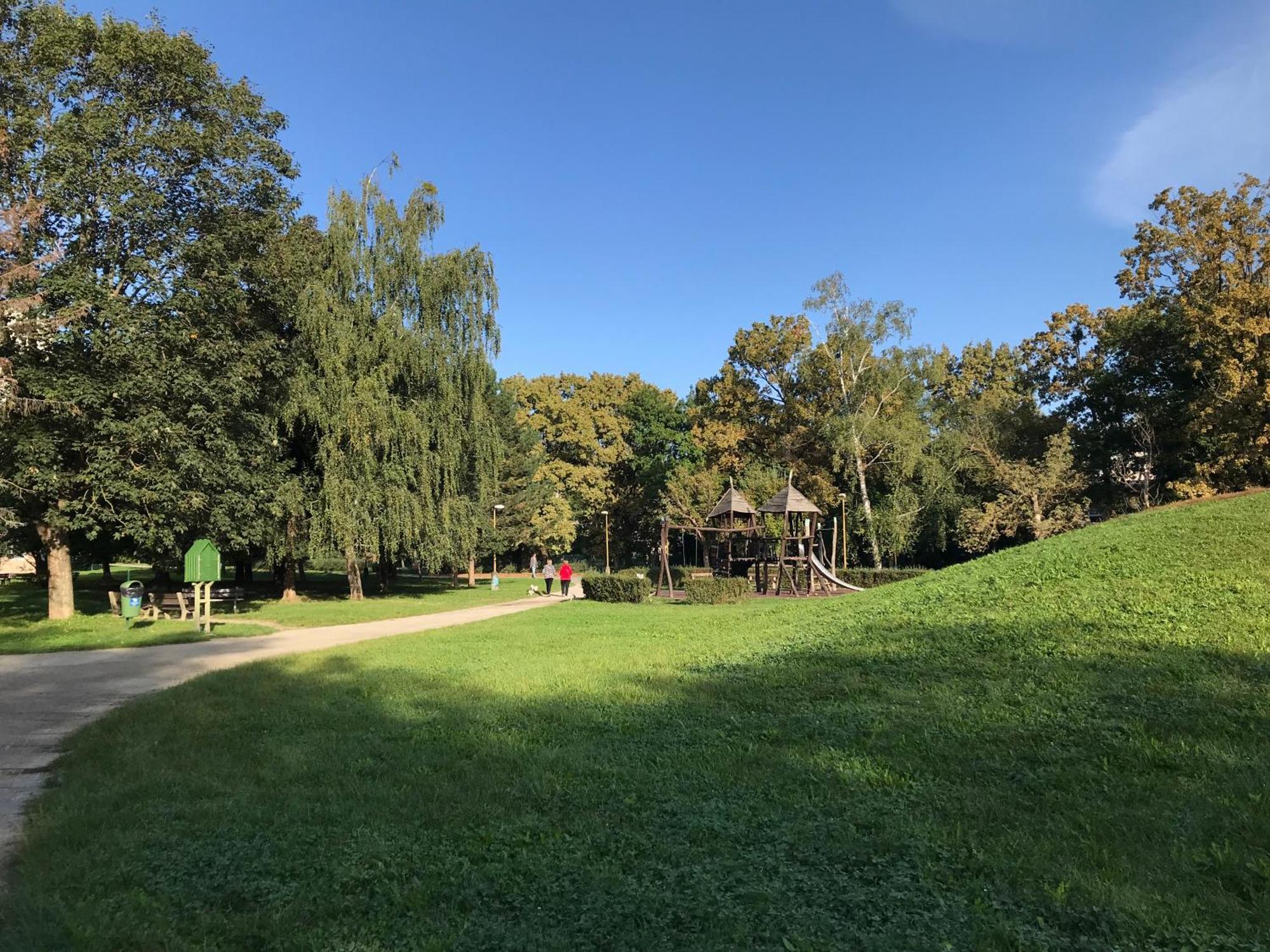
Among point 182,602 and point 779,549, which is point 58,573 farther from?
point 779,549

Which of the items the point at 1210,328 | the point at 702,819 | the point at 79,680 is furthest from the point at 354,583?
the point at 1210,328

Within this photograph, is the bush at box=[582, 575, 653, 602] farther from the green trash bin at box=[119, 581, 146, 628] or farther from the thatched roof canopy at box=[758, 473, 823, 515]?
the green trash bin at box=[119, 581, 146, 628]

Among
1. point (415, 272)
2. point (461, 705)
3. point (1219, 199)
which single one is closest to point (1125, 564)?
point (461, 705)

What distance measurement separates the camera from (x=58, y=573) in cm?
1770

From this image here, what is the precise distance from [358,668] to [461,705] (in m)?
3.49

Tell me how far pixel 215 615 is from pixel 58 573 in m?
3.52

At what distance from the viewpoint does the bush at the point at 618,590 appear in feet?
75.6

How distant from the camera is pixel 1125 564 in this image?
9711mm

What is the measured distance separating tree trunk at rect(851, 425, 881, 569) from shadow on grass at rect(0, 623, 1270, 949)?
29.6 m

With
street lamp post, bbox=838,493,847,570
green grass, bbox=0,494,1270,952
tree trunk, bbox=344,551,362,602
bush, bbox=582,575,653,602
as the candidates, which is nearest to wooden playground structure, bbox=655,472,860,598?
bush, bbox=582,575,653,602

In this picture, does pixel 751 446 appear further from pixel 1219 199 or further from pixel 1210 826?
pixel 1210 826

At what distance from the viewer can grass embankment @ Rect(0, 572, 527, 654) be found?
1420 cm

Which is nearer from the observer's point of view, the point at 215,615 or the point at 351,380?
the point at 215,615

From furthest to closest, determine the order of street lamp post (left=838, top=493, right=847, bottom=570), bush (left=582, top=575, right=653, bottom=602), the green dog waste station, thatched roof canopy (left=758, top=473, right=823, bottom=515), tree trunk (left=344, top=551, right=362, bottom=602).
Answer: street lamp post (left=838, top=493, right=847, bottom=570) < tree trunk (left=344, top=551, right=362, bottom=602) < thatched roof canopy (left=758, top=473, right=823, bottom=515) < bush (left=582, top=575, right=653, bottom=602) < the green dog waste station
